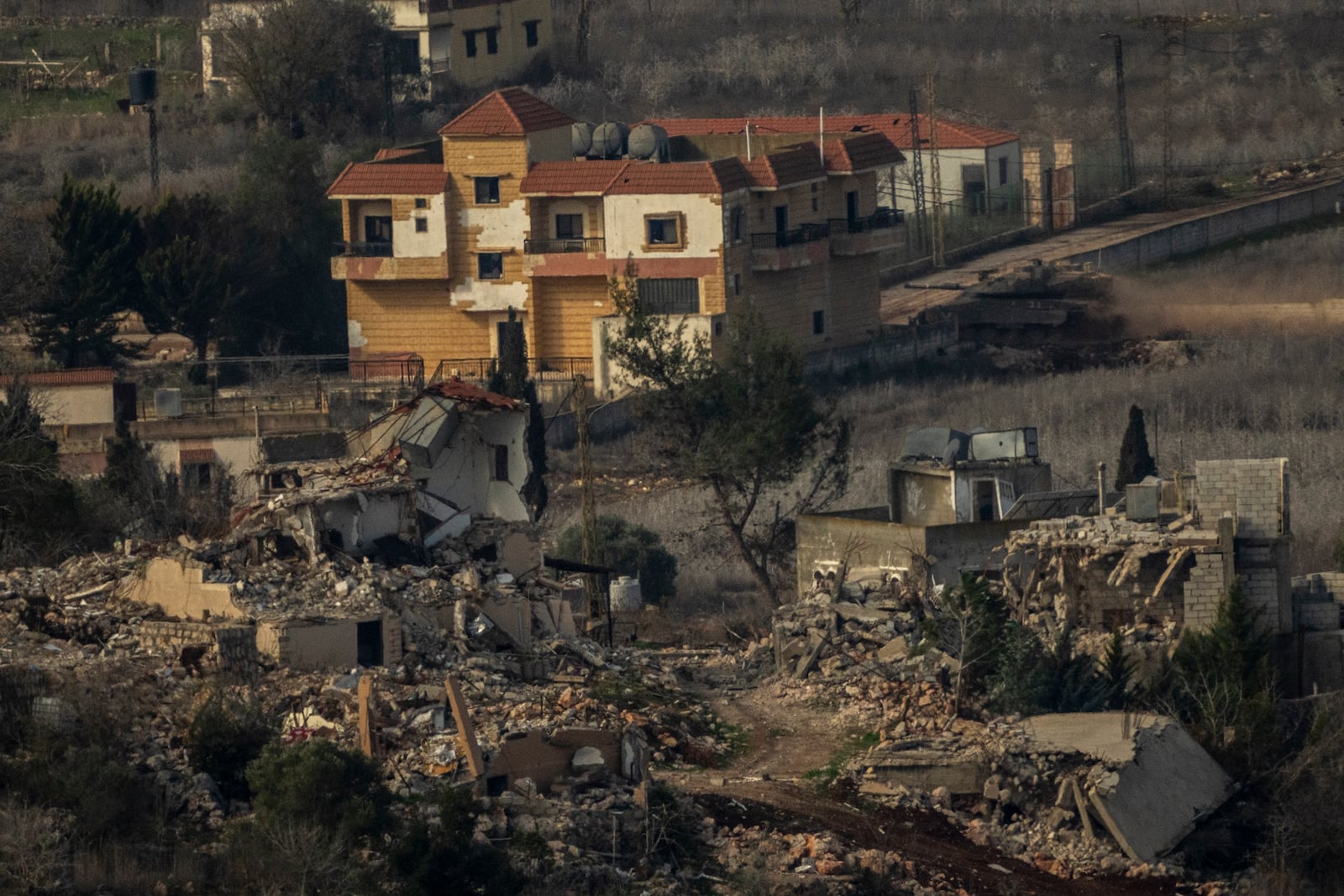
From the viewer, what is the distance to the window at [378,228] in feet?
235

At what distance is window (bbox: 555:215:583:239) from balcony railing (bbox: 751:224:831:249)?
10.8 feet

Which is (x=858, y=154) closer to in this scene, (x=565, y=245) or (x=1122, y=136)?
(x=565, y=245)

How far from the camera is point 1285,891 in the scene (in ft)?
120

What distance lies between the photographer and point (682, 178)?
68.9 metres

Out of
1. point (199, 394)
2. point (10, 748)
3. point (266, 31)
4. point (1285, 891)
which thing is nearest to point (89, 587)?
point (10, 748)

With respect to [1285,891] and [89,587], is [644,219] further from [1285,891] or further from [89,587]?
[1285,891]

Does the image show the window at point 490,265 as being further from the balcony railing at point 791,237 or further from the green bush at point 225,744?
the green bush at point 225,744

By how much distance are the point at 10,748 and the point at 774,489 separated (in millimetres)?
25384

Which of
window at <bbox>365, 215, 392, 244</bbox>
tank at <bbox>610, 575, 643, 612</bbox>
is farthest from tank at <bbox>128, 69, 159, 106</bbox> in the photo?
tank at <bbox>610, 575, 643, 612</bbox>

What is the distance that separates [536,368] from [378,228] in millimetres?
5321

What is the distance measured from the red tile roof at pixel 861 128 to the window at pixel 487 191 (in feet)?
16.1

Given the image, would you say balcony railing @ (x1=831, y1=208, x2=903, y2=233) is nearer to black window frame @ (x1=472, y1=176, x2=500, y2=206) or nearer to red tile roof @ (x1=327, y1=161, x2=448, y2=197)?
black window frame @ (x1=472, y1=176, x2=500, y2=206)

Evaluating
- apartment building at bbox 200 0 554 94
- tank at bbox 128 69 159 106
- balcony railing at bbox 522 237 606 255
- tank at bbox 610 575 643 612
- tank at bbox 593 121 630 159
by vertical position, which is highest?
apartment building at bbox 200 0 554 94

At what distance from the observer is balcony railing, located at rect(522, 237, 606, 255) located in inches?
2739
